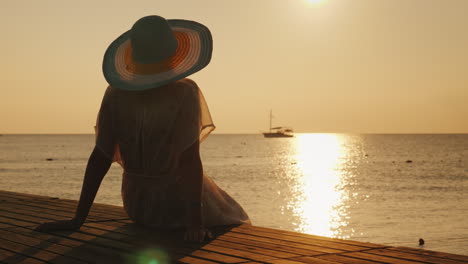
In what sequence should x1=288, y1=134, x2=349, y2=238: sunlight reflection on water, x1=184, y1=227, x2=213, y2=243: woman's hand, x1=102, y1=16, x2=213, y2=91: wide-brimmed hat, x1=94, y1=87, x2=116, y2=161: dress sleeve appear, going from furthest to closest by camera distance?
x1=288, y1=134, x2=349, y2=238: sunlight reflection on water, x1=94, y1=87, x2=116, y2=161: dress sleeve, x1=102, y1=16, x2=213, y2=91: wide-brimmed hat, x1=184, y1=227, x2=213, y2=243: woman's hand

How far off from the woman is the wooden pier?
8.0 inches

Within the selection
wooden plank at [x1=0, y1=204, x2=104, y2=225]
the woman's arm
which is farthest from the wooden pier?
wooden plank at [x1=0, y1=204, x2=104, y2=225]

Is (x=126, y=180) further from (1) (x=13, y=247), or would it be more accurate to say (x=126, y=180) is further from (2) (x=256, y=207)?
(2) (x=256, y=207)

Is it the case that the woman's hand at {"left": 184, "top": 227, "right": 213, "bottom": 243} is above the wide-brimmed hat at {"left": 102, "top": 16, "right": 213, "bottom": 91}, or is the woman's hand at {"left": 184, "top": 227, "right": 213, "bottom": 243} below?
below

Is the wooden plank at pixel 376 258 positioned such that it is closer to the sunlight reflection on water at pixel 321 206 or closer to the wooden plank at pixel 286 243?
the wooden plank at pixel 286 243

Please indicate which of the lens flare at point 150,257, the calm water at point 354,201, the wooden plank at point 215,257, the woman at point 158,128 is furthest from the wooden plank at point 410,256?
the calm water at point 354,201

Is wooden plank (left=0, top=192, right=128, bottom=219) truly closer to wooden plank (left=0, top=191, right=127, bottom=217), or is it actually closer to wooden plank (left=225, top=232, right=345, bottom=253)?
wooden plank (left=0, top=191, right=127, bottom=217)

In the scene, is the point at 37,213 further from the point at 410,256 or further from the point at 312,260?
the point at 410,256

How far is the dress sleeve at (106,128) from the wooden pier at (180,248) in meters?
0.68

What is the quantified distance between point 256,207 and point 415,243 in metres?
11.5

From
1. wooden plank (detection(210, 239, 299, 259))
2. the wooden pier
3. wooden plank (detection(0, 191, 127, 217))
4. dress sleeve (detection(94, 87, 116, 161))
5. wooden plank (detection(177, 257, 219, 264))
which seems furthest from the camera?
wooden plank (detection(0, 191, 127, 217))

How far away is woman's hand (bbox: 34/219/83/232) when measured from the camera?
4.26 meters

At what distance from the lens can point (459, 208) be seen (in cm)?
3062

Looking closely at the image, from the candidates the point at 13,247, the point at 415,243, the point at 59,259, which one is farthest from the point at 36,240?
the point at 415,243
